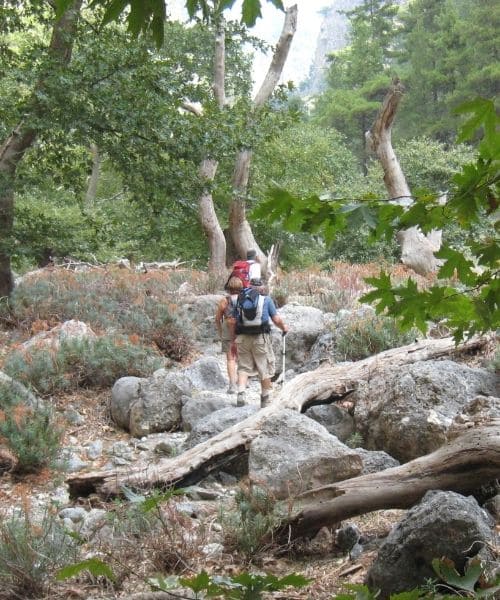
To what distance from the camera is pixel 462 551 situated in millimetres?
3199

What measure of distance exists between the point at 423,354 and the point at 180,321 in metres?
4.83

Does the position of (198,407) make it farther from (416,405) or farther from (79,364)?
(416,405)

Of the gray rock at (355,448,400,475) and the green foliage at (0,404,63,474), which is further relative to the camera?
the green foliage at (0,404,63,474)

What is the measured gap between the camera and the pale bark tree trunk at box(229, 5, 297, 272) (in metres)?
17.3

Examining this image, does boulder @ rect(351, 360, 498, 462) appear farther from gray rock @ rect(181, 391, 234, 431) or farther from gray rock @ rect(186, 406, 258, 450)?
gray rock @ rect(181, 391, 234, 431)

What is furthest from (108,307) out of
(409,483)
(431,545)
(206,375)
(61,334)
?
(431,545)

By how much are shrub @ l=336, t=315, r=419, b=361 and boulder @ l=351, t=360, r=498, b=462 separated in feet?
7.43

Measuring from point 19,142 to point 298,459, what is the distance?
704 centimetres

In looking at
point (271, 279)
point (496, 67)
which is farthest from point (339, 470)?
point (496, 67)

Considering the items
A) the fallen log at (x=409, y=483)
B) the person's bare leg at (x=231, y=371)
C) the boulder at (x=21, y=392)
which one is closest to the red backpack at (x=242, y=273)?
the person's bare leg at (x=231, y=371)

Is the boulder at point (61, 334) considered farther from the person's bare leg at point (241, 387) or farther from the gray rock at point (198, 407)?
the person's bare leg at point (241, 387)

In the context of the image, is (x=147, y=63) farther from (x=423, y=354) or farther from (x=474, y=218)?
(x=474, y=218)

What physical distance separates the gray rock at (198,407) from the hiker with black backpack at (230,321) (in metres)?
0.76

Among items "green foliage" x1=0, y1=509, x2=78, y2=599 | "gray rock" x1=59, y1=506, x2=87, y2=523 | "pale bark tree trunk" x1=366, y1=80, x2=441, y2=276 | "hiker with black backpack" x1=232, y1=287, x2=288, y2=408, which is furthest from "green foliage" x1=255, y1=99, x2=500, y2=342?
"pale bark tree trunk" x1=366, y1=80, x2=441, y2=276
